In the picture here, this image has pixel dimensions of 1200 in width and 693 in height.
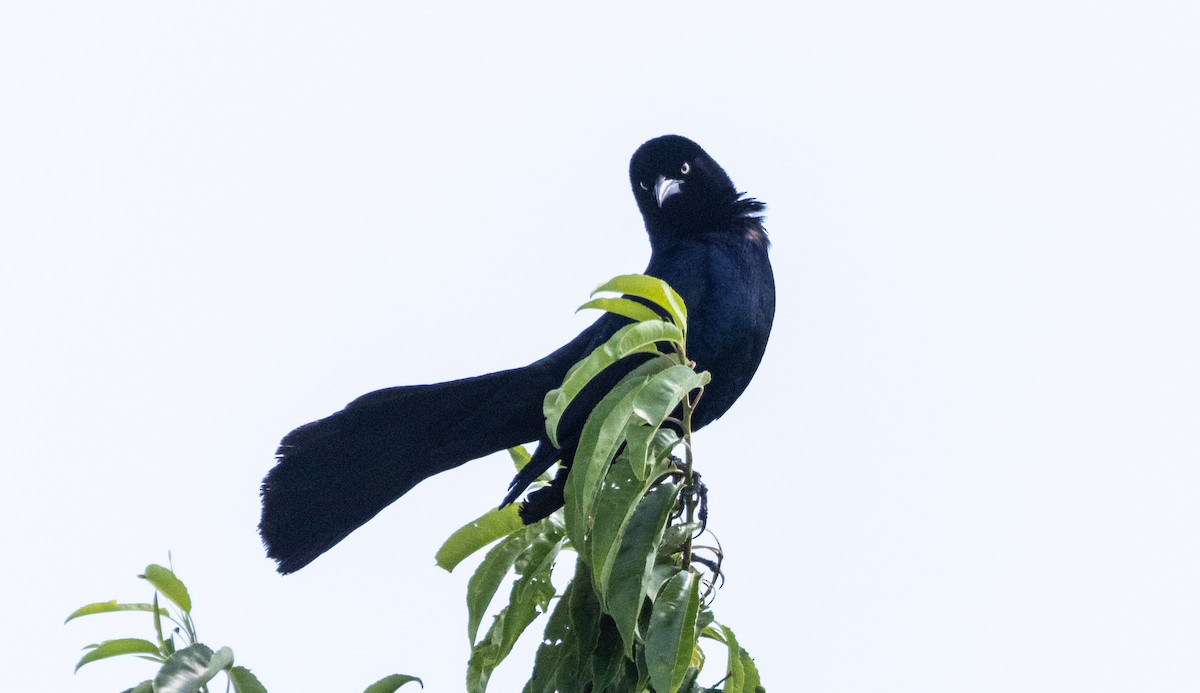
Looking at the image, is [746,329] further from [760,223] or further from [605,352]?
[605,352]

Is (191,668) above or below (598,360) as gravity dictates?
below

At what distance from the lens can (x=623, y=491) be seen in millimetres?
2305

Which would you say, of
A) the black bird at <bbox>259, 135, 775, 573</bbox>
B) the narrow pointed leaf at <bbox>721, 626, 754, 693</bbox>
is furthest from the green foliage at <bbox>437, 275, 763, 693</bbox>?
the black bird at <bbox>259, 135, 775, 573</bbox>

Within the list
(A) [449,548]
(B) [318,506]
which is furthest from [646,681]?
(B) [318,506]

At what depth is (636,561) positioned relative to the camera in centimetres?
236

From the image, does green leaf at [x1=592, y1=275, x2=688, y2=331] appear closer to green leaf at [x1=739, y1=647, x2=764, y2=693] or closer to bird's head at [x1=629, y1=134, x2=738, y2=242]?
green leaf at [x1=739, y1=647, x2=764, y2=693]

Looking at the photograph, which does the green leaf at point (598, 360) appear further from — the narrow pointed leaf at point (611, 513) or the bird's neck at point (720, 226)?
the bird's neck at point (720, 226)

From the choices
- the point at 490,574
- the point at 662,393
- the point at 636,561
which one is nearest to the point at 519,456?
the point at 490,574

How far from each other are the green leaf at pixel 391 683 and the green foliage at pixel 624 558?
0.17 metres

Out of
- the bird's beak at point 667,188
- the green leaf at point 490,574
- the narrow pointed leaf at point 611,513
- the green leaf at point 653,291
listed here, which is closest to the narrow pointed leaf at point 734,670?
the narrow pointed leaf at point 611,513

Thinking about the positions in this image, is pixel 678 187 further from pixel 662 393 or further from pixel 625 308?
pixel 662 393

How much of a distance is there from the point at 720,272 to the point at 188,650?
2.52 metres

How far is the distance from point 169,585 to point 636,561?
→ 0.92 m

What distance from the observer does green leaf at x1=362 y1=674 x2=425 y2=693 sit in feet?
8.63
